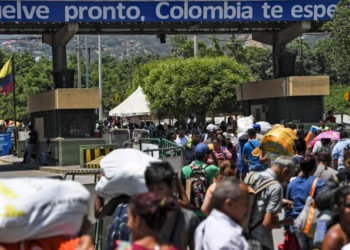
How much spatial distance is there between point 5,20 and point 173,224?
67.5ft

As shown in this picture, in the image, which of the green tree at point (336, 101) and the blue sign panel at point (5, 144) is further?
the green tree at point (336, 101)

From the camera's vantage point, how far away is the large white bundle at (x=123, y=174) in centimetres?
605

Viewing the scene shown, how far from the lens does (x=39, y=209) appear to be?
15.0 feet

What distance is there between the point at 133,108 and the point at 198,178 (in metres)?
36.5

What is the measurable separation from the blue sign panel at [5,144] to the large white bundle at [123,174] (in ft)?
115

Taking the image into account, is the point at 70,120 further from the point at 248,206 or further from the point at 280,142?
the point at 248,206

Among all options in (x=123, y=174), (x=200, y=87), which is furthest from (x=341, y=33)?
(x=123, y=174)

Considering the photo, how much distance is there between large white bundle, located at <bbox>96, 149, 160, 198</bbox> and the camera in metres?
6.05

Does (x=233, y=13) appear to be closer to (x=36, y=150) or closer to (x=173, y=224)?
(x=36, y=150)

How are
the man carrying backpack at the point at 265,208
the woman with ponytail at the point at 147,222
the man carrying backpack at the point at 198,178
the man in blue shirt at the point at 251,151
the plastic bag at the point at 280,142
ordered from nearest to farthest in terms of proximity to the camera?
the woman with ponytail at the point at 147,222
the man carrying backpack at the point at 265,208
the man carrying backpack at the point at 198,178
the plastic bag at the point at 280,142
the man in blue shirt at the point at 251,151

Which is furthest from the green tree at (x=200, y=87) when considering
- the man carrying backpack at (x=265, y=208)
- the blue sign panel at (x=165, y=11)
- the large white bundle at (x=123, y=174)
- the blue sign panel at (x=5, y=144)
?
the large white bundle at (x=123, y=174)

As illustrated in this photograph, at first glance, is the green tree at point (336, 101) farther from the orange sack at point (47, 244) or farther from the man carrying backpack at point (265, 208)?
the orange sack at point (47, 244)

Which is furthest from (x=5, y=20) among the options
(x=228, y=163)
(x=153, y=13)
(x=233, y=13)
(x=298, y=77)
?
(x=228, y=163)

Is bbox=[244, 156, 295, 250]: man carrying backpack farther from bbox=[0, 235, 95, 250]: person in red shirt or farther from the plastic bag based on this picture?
the plastic bag
